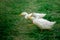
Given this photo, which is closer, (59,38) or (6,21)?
(59,38)

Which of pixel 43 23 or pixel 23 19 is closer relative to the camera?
pixel 43 23

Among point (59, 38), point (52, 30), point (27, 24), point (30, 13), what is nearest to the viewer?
point (59, 38)

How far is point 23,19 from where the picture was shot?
3.54 m

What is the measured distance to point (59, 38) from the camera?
2955mm

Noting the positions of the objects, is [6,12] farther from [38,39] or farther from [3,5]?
[38,39]

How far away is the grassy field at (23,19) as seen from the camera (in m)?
3.06

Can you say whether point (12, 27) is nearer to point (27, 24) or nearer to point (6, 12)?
point (27, 24)

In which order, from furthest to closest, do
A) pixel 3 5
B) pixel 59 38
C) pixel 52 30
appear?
pixel 3 5
pixel 52 30
pixel 59 38

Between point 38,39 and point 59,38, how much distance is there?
289 mm

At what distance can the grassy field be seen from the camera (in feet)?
10.0

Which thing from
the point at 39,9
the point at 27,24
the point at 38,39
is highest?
the point at 39,9

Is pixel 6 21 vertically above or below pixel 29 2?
below

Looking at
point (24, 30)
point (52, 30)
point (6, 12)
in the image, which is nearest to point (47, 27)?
point (52, 30)

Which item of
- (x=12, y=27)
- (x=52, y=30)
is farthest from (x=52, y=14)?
(x=12, y=27)
